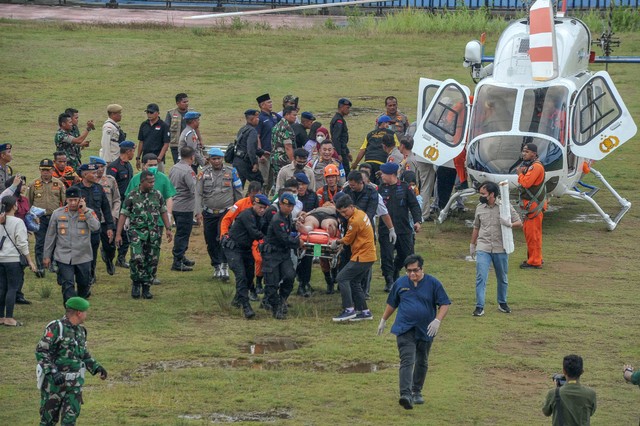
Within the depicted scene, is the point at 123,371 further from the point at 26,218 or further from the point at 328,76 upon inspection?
the point at 328,76

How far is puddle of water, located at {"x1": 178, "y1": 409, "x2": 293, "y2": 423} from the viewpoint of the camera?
1181 cm

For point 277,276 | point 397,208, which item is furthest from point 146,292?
point 397,208

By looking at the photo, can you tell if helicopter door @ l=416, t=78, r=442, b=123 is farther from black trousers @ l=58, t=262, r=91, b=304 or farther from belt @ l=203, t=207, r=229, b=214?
black trousers @ l=58, t=262, r=91, b=304

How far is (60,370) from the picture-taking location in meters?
11.0

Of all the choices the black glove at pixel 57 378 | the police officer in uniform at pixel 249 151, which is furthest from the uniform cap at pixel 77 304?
the police officer in uniform at pixel 249 151

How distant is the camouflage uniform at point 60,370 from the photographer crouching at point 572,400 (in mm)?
4112

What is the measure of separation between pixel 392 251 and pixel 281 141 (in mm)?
3416

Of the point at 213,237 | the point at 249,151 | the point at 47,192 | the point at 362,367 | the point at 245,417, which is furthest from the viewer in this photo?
the point at 249,151

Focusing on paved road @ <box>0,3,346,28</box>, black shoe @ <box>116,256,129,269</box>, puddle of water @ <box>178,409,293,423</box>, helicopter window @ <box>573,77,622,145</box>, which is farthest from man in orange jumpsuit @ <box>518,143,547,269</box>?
paved road @ <box>0,3,346,28</box>

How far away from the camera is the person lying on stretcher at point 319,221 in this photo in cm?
1505

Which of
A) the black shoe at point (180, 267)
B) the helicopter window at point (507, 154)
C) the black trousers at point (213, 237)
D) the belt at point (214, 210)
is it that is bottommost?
the black shoe at point (180, 267)

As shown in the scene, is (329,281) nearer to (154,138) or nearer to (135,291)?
(135,291)

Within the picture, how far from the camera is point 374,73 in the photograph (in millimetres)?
32250

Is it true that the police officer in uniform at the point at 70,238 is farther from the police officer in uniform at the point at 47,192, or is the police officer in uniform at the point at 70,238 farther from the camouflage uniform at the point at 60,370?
the camouflage uniform at the point at 60,370
